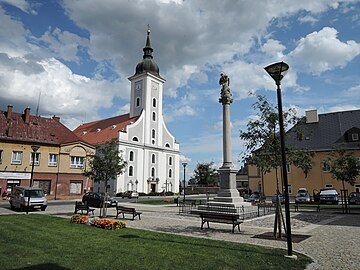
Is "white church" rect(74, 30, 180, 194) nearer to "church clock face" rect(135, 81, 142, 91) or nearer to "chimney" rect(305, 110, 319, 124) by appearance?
"church clock face" rect(135, 81, 142, 91)

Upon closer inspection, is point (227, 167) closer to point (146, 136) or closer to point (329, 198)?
point (329, 198)

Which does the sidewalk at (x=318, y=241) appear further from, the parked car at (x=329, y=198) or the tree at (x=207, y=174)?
the tree at (x=207, y=174)

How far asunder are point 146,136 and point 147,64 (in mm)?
16543

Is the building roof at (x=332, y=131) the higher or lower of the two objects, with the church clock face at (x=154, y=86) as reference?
lower

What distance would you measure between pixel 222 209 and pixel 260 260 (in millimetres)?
9882

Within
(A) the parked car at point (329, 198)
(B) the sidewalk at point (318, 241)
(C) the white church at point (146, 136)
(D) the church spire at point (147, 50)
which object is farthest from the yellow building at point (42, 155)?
(D) the church spire at point (147, 50)

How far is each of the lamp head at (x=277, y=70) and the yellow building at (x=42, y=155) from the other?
28.0 m

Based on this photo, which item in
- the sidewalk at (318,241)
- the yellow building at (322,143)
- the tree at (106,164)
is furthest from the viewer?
the yellow building at (322,143)

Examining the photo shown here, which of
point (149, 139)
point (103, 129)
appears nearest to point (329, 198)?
point (149, 139)

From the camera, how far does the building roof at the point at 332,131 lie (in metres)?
40.5

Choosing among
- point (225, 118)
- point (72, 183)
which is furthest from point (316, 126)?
point (72, 183)

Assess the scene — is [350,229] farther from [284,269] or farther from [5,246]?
[5,246]

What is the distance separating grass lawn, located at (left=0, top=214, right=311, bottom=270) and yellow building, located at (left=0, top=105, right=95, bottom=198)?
78.4 feet

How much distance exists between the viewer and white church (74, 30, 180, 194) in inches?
2160
